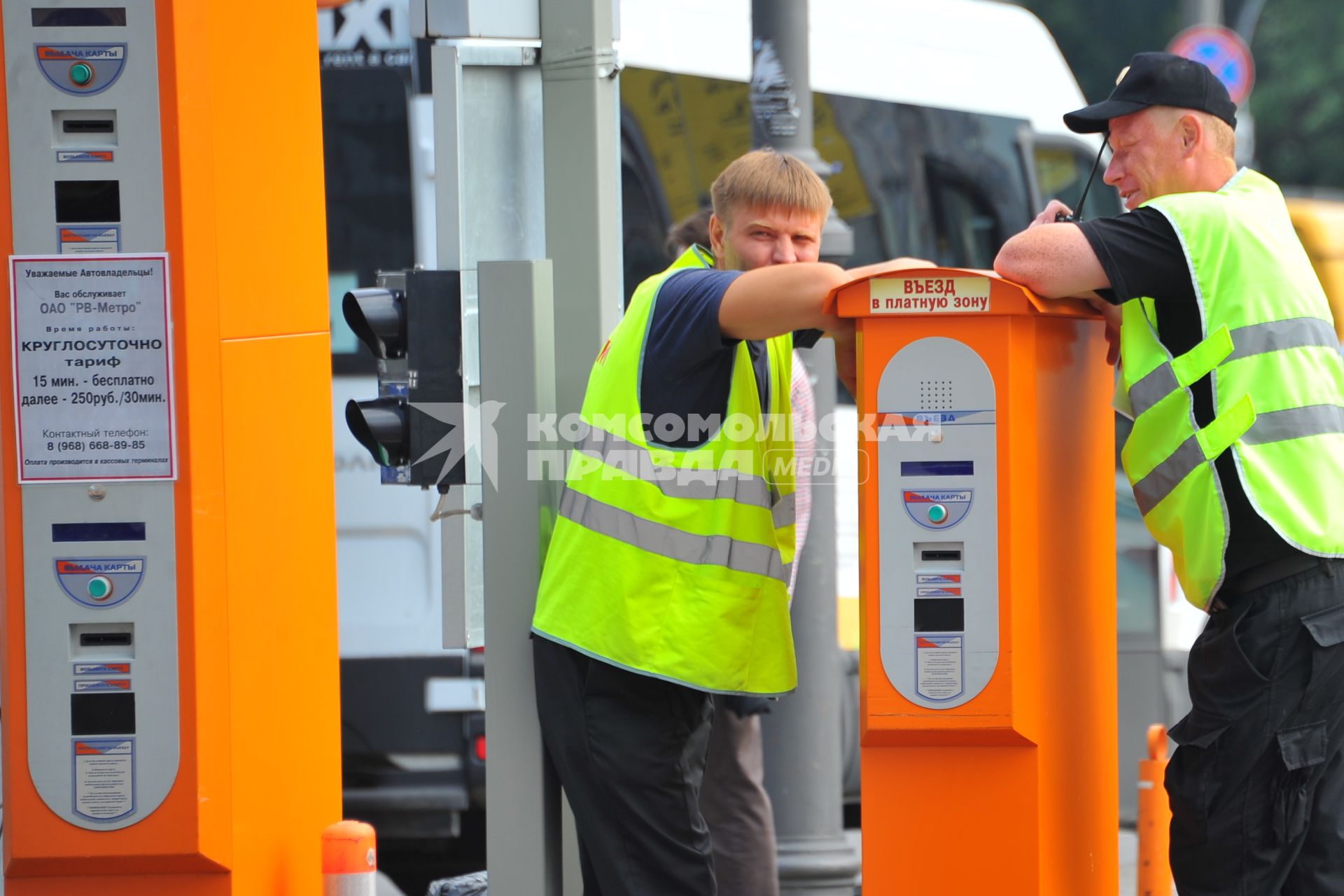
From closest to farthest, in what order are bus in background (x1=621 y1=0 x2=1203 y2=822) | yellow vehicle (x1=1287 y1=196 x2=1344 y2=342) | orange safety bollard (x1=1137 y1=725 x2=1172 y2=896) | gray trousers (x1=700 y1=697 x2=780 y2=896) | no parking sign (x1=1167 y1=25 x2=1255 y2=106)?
1. gray trousers (x1=700 y1=697 x2=780 y2=896)
2. orange safety bollard (x1=1137 y1=725 x2=1172 y2=896)
3. bus in background (x1=621 y1=0 x2=1203 y2=822)
4. yellow vehicle (x1=1287 y1=196 x2=1344 y2=342)
5. no parking sign (x1=1167 y1=25 x2=1255 y2=106)

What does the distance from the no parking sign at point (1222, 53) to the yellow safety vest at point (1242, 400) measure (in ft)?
36.5

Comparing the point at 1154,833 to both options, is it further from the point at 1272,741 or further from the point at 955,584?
the point at 955,584

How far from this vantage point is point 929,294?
357cm

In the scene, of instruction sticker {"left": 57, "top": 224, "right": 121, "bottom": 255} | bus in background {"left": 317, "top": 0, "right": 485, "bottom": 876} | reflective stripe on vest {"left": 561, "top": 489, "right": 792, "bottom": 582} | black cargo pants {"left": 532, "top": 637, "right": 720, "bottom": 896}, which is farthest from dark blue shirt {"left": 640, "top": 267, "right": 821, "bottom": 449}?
bus in background {"left": 317, "top": 0, "right": 485, "bottom": 876}

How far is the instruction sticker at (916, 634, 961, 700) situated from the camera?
3.59 meters

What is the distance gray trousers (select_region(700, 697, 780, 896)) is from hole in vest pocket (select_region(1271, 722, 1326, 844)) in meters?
1.76

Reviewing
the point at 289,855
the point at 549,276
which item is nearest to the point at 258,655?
the point at 289,855

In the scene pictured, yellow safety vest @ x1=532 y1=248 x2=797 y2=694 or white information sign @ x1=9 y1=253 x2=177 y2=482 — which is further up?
white information sign @ x1=9 y1=253 x2=177 y2=482

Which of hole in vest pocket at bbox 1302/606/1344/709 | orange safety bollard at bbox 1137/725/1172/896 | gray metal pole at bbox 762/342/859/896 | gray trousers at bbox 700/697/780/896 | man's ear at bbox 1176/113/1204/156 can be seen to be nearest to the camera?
hole in vest pocket at bbox 1302/606/1344/709

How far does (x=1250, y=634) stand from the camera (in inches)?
142

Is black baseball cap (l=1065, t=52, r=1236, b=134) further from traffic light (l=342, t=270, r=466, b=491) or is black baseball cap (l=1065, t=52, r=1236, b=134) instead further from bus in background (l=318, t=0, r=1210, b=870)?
bus in background (l=318, t=0, r=1210, b=870)

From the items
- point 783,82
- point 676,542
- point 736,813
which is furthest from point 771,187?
point 783,82

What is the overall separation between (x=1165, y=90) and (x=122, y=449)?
8.18ft

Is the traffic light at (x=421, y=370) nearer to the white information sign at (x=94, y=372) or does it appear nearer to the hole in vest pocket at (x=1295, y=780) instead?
the white information sign at (x=94, y=372)
